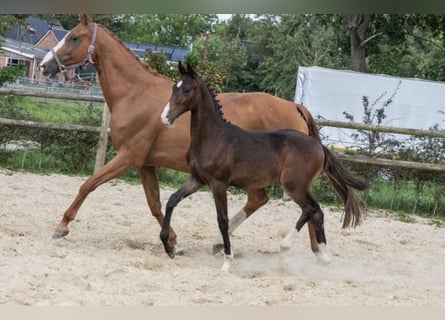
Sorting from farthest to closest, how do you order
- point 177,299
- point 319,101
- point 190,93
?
point 319,101, point 190,93, point 177,299

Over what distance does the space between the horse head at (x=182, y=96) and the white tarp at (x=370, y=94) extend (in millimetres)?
7205

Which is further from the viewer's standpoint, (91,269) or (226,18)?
(226,18)

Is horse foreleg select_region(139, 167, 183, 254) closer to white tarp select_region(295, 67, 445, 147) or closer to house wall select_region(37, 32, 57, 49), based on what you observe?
white tarp select_region(295, 67, 445, 147)

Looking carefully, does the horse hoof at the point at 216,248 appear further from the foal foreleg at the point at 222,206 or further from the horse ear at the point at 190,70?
the horse ear at the point at 190,70

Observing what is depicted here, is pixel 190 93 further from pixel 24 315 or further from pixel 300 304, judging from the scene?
pixel 24 315

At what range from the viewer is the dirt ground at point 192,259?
3.04 m

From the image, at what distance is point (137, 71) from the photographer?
169 inches

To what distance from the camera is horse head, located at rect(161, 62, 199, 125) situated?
11.7 ft

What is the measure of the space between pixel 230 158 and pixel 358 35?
10.8m

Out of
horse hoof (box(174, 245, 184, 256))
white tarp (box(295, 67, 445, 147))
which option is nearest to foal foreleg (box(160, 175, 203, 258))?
horse hoof (box(174, 245, 184, 256))

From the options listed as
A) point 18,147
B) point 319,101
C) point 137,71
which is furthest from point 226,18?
point 137,71

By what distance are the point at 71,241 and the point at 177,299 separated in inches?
55.8

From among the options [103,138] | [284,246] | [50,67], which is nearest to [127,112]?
[50,67]

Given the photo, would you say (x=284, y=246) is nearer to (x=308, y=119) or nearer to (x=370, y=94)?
(x=308, y=119)
